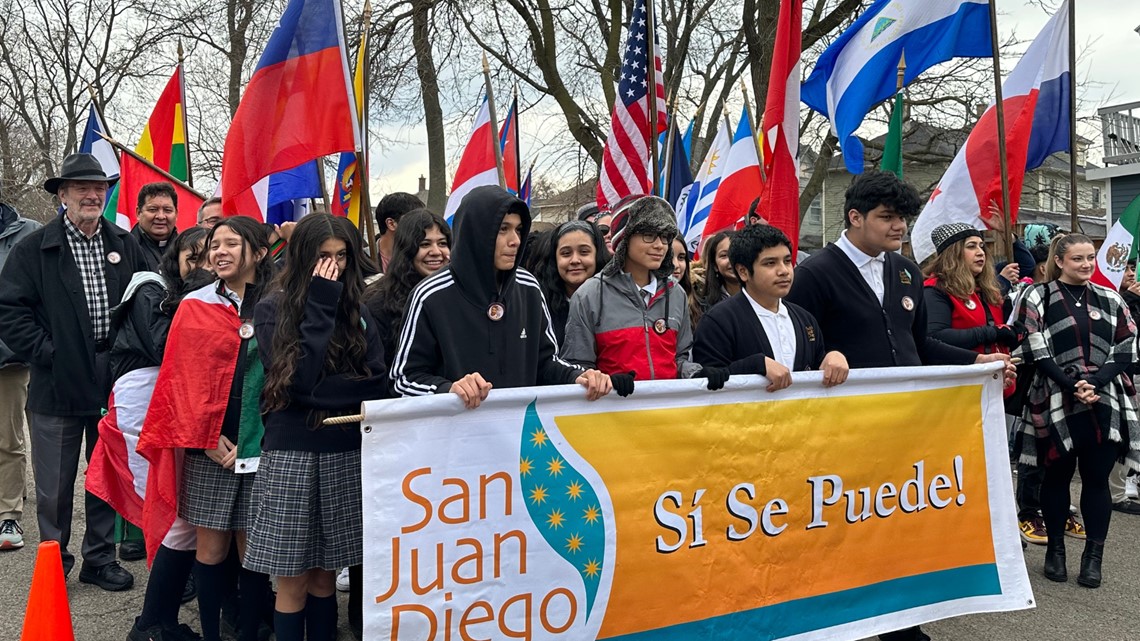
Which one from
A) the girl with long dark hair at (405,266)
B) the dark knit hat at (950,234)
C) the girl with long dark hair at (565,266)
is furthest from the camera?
the dark knit hat at (950,234)

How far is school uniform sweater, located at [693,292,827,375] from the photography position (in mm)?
3605

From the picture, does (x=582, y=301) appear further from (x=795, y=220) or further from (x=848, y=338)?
(x=795, y=220)

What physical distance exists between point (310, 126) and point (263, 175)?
0.38 meters

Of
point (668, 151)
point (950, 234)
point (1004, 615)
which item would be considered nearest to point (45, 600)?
point (1004, 615)

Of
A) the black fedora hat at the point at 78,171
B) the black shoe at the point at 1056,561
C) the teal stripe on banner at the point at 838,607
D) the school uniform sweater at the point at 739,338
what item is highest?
the black fedora hat at the point at 78,171

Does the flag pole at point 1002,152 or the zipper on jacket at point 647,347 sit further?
the flag pole at point 1002,152

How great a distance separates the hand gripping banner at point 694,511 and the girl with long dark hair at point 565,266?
140 centimetres

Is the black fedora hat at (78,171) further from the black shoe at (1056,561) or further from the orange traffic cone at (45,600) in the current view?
the black shoe at (1056,561)

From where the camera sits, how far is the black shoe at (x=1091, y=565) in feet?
15.6

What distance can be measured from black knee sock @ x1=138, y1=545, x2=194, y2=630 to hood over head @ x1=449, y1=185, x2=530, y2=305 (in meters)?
1.69

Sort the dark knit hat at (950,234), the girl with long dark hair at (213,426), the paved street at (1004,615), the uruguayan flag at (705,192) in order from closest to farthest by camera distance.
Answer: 1. the girl with long dark hair at (213,426)
2. the paved street at (1004,615)
3. the dark knit hat at (950,234)
4. the uruguayan flag at (705,192)

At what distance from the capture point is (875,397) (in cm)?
367

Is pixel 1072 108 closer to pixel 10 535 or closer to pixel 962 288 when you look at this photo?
pixel 962 288

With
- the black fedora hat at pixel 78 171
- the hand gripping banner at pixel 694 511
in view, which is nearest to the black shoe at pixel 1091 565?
the hand gripping banner at pixel 694 511
